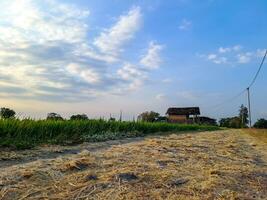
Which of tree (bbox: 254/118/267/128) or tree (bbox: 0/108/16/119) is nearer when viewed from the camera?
tree (bbox: 0/108/16/119)

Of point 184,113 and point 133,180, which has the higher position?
point 184,113

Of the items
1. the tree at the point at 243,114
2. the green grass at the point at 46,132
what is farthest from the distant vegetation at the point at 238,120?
the green grass at the point at 46,132

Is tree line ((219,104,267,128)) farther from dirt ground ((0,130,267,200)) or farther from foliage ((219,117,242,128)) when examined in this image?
dirt ground ((0,130,267,200))

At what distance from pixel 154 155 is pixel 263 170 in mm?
1968

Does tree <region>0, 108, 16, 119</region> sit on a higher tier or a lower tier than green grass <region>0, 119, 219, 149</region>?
higher

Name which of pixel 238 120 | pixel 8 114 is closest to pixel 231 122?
pixel 238 120

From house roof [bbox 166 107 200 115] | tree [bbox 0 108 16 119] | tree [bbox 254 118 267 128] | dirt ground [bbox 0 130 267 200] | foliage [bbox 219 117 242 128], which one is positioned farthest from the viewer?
house roof [bbox 166 107 200 115]

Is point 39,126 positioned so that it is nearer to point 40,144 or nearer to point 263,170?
point 40,144

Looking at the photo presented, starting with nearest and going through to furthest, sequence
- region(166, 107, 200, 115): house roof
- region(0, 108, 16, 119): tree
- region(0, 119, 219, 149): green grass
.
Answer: region(0, 119, 219, 149): green grass → region(0, 108, 16, 119): tree → region(166, 107, 200, 115): house roof

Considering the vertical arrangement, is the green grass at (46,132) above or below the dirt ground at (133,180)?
above

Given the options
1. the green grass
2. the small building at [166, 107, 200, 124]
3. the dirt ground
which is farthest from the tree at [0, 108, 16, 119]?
the small building at [166, 107, 200, 124]

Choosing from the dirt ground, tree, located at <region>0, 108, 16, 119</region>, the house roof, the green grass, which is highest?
the house roof

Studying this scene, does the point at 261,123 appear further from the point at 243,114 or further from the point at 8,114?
the point at 8,114

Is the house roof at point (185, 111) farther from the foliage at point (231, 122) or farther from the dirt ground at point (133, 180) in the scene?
the dirt ground at point (133, 180)
